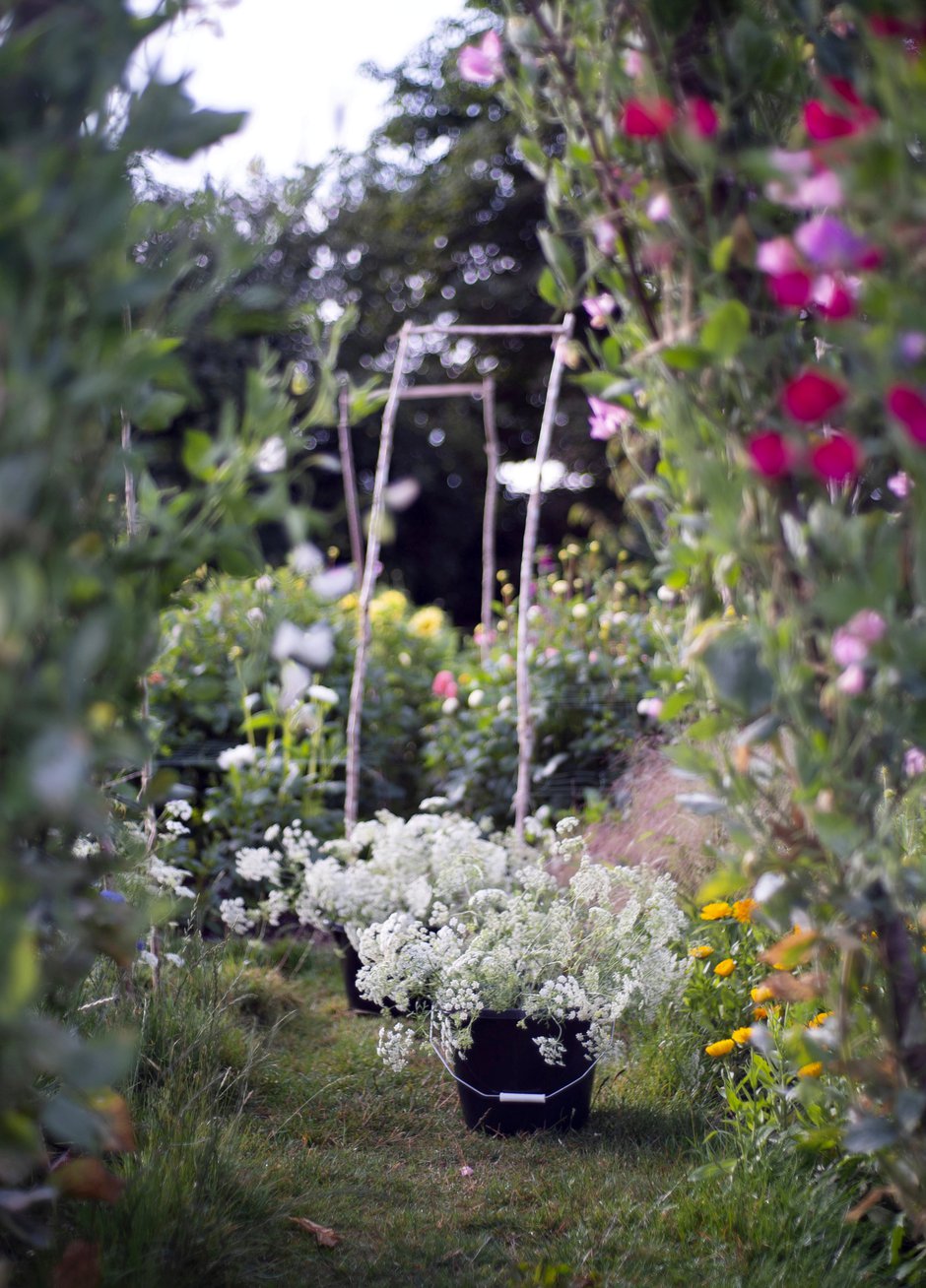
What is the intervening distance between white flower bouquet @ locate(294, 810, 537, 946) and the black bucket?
551 millimetres

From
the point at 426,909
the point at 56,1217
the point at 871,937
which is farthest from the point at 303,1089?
the point at 871,937

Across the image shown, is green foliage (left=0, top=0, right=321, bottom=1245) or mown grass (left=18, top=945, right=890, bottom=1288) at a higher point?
green foliage (left=0, top=0, right=321, bottom=1245)

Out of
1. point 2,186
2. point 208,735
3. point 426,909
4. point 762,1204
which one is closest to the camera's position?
point 2,186

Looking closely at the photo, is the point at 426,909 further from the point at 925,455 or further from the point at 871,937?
the point at 925,455

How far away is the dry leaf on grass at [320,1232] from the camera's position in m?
1.97

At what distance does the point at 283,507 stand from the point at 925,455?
74cm

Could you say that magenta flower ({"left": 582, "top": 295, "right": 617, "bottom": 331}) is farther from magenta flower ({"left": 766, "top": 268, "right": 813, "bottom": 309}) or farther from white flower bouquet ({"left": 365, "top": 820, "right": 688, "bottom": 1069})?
white flower bouquet ({"left": 365, "top": 820, "right": 688, "bottom": 1069})

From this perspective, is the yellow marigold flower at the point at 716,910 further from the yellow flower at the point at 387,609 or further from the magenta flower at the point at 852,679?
the yellow flower at the point at 387,609

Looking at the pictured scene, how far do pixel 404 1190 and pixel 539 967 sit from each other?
557 millimetres

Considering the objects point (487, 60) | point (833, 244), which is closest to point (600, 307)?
point (487, 60)

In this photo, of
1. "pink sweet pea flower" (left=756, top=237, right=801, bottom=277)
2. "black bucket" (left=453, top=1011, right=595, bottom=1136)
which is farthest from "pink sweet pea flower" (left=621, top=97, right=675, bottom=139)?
"black bucket" (left=453, top=1011, right=595, bottom=1136)

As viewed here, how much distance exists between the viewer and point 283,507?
4.46 feet

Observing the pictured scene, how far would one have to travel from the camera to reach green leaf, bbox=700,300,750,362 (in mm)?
1241

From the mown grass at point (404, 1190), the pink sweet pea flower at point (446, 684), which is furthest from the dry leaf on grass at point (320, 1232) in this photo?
the pink sweet pea flower at point (446, 684)
